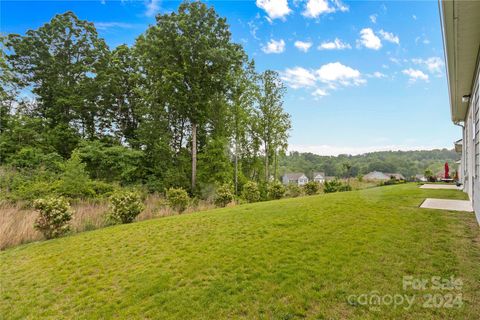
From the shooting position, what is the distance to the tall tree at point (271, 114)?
766 inches

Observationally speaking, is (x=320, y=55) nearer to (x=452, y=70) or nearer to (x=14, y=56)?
(x=452, y=70)

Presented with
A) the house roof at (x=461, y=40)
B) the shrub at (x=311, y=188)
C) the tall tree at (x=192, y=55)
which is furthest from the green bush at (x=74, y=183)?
the house roof at (x=461, y=40)

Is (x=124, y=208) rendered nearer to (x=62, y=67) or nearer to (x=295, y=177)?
(x=62, y=67)

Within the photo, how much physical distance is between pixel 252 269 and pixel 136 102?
16.2 m

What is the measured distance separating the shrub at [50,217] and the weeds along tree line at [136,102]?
7183 mm

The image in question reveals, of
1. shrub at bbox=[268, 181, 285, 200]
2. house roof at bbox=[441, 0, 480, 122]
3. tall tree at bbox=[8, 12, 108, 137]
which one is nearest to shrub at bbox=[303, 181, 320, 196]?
shrub at bbox=[268, 181, 285, 200]

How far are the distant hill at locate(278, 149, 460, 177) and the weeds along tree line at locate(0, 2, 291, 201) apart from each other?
368 inches

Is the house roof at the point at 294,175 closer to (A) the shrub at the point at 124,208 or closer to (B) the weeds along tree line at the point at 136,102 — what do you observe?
(B) the weeds along tree line at the point at 136,102

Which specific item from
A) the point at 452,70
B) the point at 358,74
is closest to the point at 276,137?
the point at 358,74

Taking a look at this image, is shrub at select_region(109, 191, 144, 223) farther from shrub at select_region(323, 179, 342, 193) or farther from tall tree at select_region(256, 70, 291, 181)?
tall tree at select_region(256, 70, 291, 181)

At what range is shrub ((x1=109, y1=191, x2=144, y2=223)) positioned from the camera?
23.7 ft

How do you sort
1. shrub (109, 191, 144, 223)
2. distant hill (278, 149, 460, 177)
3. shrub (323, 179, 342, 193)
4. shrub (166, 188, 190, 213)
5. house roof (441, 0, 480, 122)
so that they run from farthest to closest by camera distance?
1. distant hill (278, 149, 460, 177)
2. shrub (323, 179, 342, 193)
3. shrub (166, 188, 190, 213)
4. shrub (109, 191, 144, 223)
5. house roof (441, 0, 480, 122)

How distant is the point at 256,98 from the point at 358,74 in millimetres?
7749

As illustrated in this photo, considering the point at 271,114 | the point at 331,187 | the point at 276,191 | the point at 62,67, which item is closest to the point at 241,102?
the point at 271,114
